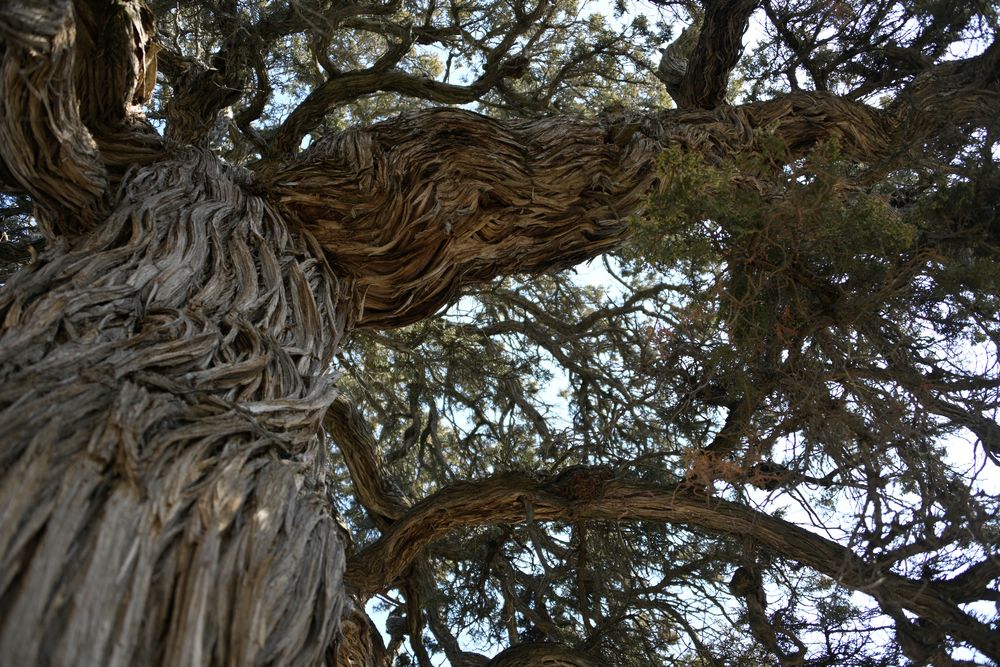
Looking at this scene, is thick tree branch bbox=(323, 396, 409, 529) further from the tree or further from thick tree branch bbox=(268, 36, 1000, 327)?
thick tree branch bbox=(268, 36, 1000, 327)

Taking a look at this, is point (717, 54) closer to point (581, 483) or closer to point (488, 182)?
point (488, 182)

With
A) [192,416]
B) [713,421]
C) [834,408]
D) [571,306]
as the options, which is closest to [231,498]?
[192,416]

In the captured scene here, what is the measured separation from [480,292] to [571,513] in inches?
74.2

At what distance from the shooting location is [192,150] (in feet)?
10.9

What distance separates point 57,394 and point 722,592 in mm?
3176

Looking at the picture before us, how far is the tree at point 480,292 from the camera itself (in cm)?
165

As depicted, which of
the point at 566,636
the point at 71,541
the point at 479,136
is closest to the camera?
the point at 71,541

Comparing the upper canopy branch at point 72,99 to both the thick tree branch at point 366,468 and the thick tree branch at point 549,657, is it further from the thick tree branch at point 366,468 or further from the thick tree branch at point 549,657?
the thick tree branch at point 549,657

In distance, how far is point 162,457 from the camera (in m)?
1.70

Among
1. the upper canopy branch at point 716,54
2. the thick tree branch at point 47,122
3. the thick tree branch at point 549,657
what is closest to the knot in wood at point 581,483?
the thick tree branch at point 549,657

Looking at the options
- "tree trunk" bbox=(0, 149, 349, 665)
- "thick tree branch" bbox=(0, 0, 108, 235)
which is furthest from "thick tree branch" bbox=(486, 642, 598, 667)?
"thick tree branch" bbox=(0, 0, 108, 235)

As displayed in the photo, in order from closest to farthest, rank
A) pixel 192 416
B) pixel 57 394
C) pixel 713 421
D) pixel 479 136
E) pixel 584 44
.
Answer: pixel 57 394 → pixel 192 416 → pixel 479 136 → pixel 713 421 → pixel 584 44

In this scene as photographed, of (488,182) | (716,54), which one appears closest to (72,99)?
(488,182)

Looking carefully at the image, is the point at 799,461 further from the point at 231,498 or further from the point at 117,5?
the point at 117,5
